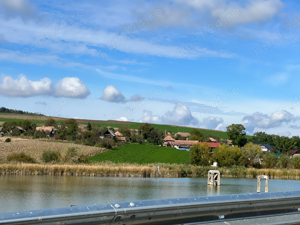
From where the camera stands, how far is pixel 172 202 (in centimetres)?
445

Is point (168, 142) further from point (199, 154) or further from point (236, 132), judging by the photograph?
point (199, 154)

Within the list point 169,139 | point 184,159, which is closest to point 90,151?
point 184,159

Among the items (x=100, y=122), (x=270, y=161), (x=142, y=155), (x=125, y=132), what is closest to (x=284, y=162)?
(x=270, y=161)

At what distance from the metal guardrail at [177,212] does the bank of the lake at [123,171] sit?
41445 millimetres

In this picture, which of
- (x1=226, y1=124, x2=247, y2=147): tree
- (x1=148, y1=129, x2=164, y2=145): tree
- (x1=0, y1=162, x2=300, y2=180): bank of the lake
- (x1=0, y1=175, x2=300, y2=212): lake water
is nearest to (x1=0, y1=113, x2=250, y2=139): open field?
(x1=148, y1=129, x2=164, y2=145): tree

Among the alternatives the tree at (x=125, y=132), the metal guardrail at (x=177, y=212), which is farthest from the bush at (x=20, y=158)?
the tree at (x=125, y=132)

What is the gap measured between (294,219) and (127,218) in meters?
3.22

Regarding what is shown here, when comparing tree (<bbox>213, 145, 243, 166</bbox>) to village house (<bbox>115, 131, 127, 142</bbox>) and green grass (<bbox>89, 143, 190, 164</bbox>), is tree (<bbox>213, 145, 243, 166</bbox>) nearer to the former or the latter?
green grass (<bbox>89, 143, 190, 164</bbox>)

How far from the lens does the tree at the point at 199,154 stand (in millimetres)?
70688

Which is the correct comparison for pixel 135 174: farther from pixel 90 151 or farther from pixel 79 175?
pixel 90 151

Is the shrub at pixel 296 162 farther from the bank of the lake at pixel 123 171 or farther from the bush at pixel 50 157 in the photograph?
the bush at pixel 50 157

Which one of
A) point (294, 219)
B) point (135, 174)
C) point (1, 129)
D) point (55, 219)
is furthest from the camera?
point (1, 129)

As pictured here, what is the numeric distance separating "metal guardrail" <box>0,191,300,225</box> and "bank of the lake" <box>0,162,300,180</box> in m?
41.4

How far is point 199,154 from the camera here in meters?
71.2
